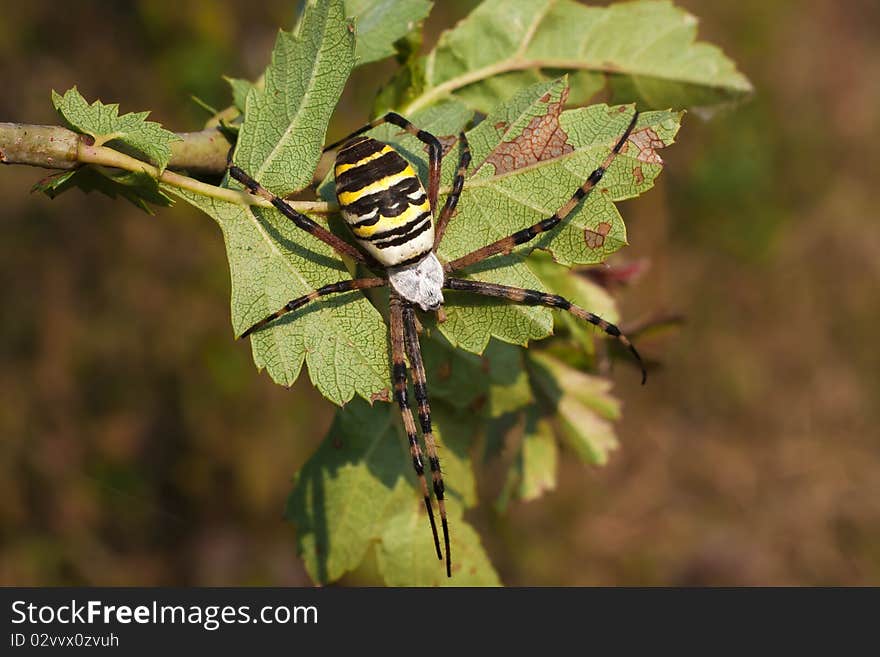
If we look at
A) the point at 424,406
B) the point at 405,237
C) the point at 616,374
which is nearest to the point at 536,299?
the point at 405,237

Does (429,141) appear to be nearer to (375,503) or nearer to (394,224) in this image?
(394,224)

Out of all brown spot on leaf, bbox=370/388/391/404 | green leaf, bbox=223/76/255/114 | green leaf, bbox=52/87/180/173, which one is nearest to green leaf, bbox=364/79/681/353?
brown spot on leaf, bbox=370/388/391/404

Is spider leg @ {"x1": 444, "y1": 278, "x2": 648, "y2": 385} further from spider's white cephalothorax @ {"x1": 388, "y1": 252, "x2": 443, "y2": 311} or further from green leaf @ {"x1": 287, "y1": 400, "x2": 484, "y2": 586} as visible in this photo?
green leaf @ {"x1": 287, "y1": 400, "x2": 484, "y2": 586}

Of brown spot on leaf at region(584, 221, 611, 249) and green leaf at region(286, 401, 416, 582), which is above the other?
brown spot on leaf at region(584, 221, 611, 249)

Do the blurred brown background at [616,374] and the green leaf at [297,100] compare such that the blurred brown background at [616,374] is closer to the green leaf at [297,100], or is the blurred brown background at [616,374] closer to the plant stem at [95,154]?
the green leaf at [297,100]

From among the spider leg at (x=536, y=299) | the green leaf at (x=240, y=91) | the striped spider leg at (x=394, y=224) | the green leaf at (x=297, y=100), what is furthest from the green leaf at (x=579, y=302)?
the green leaf at (x=240, y=91)
